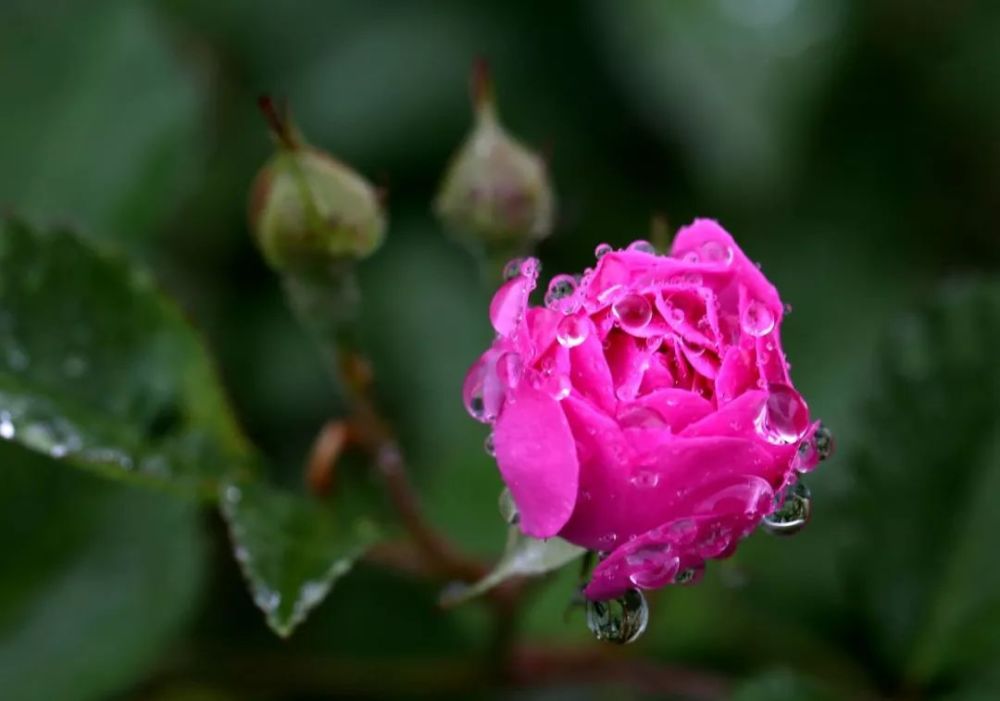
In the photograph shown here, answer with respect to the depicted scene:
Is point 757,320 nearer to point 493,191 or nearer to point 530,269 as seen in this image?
point 530,269

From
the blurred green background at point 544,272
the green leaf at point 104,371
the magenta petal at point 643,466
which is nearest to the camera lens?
the magenta petal at point 643,466

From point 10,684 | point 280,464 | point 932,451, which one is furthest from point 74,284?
point 932,451

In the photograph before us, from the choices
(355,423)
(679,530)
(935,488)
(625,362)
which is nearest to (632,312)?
(625,362)

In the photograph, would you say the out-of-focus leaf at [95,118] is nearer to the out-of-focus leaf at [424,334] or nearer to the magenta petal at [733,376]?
the out-of-focus leaf at [424,334]

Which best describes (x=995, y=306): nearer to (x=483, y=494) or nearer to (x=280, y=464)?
(x=483, y=494)

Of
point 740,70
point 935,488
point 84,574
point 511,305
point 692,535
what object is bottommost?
point 935,488

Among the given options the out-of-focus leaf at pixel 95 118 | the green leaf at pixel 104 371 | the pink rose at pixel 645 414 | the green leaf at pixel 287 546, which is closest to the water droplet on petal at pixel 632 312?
the pink rose at pixel 645 414
